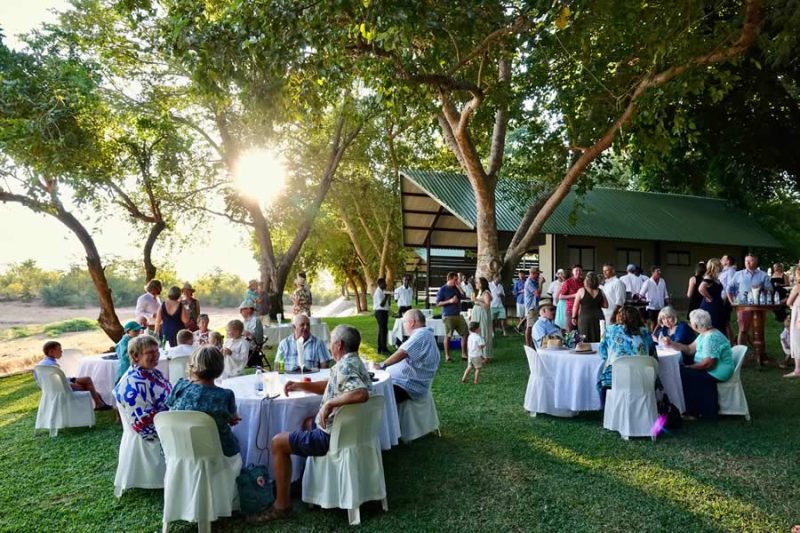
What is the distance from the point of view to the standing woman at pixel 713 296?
876cm

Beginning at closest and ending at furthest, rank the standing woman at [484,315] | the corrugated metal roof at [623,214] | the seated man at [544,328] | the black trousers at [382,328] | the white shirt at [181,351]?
the white shirt at [181,351]
the seated man at [544,328]
the standing woman at [484,315]
the black trousers at [382,328]
the corrugated metal roof at [623,214]

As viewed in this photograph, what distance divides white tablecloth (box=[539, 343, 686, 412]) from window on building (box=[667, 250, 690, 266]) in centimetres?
1668

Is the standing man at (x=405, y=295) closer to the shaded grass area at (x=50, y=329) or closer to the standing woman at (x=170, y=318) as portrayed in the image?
the standing woman at (x=170, y=318)

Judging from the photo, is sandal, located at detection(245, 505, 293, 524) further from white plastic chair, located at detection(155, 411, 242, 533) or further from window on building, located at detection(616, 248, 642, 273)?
window on building, located at detection(616, 248, 642, 273)

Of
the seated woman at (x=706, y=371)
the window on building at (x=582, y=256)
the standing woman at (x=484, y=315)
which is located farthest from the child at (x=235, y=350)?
the window on building at (x=582, y=256)

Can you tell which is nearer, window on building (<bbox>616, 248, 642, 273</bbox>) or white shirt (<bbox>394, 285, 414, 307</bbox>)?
white shirt (<bbox>394, 285, 414, 307</bbox>)

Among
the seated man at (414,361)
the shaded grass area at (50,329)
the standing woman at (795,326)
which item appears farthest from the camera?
the shaded grass area at (50,329)

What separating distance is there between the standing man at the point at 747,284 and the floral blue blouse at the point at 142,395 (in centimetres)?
904

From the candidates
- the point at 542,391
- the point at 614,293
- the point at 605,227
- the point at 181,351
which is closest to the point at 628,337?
the point at 542,391

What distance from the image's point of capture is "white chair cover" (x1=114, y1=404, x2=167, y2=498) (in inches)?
171

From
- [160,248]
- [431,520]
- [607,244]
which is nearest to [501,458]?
[431,520]

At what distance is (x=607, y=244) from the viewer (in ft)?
67.2

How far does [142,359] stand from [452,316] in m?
6.98

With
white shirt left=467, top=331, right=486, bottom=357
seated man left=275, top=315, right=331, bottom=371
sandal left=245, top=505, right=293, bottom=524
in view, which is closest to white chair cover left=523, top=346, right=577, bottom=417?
white shirt left=467, top=331, right=486, bottom=357
